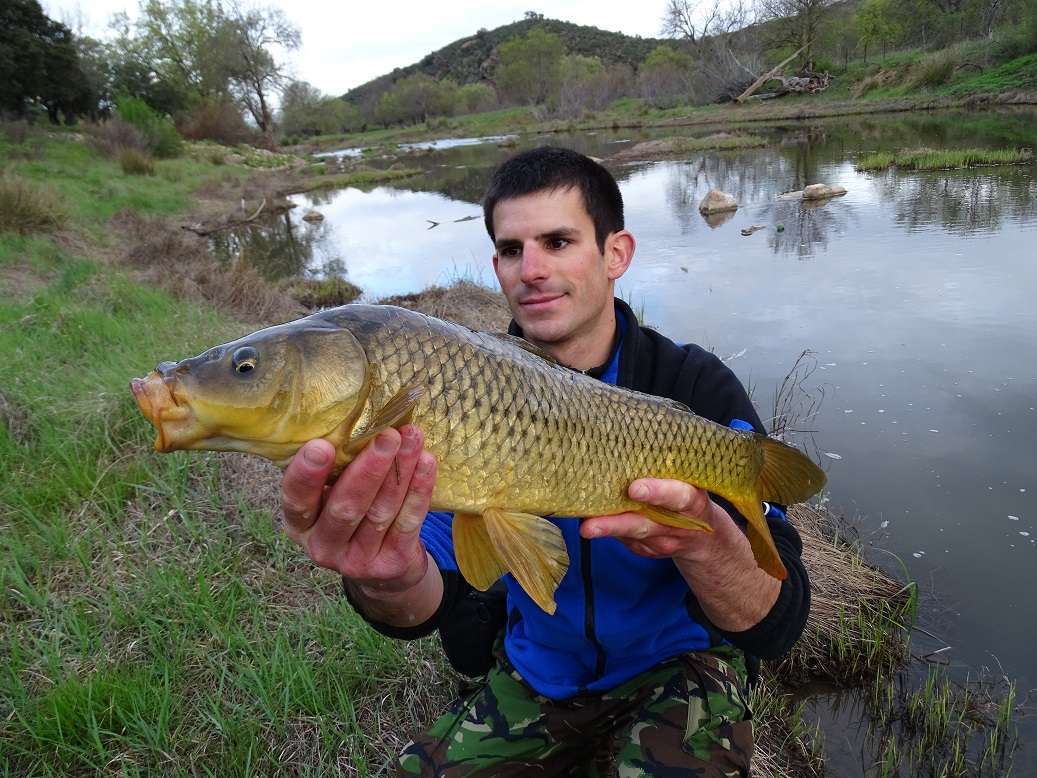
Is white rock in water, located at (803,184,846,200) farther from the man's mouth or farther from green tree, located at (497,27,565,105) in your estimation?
green tree, located at (497,27,565,105)

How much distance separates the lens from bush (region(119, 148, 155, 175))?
14.1 m

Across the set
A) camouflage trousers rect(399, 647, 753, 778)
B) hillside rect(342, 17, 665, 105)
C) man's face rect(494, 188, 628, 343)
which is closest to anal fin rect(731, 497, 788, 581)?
camouflage trousers rect(399, 647, 753, 778)

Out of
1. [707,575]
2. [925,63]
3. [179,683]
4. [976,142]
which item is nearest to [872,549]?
[707,575]

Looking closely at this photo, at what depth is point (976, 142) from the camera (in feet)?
33.8

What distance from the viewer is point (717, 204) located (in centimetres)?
849

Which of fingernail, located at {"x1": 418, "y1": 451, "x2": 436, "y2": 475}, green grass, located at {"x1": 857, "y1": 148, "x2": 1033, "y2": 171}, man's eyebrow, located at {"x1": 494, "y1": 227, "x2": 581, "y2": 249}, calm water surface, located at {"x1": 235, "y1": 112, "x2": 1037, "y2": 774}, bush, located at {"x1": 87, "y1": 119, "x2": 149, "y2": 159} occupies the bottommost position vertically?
calm water surface, located at {"x1": 235, "y1": 112, "x2": 1037, "y2": 774}

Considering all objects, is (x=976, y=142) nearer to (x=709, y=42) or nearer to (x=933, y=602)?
(x=933, y=602)

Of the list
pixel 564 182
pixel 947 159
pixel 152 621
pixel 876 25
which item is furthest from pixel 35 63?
pixel 876 25

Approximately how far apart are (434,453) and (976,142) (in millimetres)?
12619

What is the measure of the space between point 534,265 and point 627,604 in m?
0.78

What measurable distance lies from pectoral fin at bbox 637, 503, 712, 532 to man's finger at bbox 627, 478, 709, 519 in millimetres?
13

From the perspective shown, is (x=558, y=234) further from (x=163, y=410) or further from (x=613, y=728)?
(x=613, y=728)

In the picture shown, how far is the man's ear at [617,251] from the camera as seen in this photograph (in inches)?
Result: 65.2

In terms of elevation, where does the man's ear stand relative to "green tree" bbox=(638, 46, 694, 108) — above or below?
below
